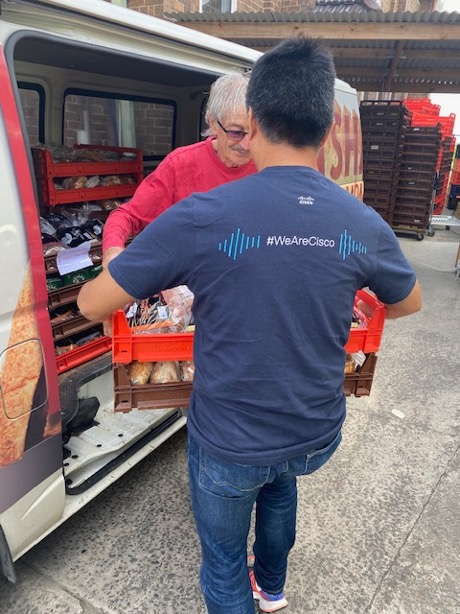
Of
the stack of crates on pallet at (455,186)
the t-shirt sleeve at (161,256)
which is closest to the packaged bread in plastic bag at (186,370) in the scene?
the t-shirt sleeve at (161,256)

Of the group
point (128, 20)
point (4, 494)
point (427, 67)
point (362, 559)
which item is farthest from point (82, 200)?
point (427, 67)

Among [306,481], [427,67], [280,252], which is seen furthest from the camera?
[427,67]

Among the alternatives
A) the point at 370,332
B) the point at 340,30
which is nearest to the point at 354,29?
the point at 340,30

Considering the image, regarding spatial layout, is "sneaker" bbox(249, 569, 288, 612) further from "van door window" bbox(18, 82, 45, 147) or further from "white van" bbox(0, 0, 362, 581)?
"van door window" bbox(18, 82, 45, 147)

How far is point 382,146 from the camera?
998 cm

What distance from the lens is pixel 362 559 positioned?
246 centimetres

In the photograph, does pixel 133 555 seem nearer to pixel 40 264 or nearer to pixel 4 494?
pixel 4 494

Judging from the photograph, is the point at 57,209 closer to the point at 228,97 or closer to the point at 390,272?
the point at 228,97

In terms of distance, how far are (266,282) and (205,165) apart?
4.42 feet

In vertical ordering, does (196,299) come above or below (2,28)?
below

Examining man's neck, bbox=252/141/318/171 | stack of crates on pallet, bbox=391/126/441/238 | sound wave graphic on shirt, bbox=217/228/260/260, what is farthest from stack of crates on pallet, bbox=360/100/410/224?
sound wave graphic on shirt, bbox=217/228/260/260

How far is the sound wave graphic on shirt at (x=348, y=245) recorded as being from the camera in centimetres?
124

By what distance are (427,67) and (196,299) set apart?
9.15 m

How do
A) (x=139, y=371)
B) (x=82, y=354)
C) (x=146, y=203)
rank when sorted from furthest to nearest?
(x=82, y=354)
(x=146, y=203)
(x=139, y=371)
